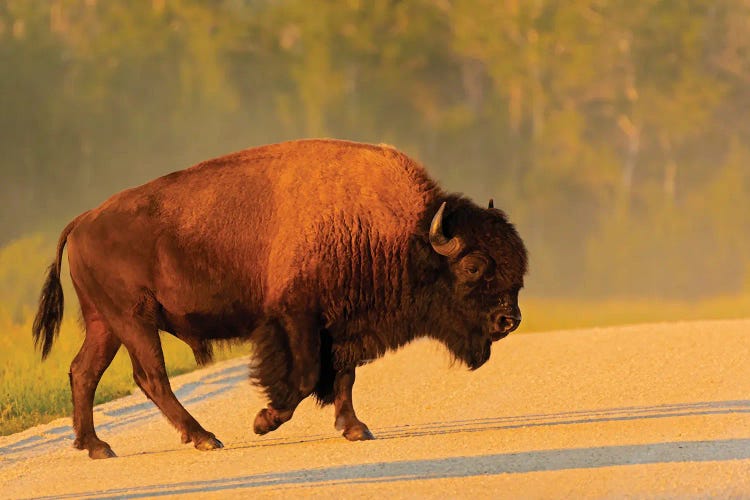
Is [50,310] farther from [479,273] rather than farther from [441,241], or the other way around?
[479,273]

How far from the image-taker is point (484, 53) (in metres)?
44.1

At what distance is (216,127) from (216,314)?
34.4m

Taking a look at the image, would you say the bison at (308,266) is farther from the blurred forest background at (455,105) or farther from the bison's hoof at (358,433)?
the blurred forest background at (455,105)

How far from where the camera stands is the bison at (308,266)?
1012 cm

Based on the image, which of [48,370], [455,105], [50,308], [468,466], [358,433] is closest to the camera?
[468,466]

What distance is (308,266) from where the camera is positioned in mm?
10055

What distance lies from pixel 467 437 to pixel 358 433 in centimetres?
67

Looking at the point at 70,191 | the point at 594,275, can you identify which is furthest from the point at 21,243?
the point at 594,275

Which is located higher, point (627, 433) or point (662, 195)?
point (627, 433)

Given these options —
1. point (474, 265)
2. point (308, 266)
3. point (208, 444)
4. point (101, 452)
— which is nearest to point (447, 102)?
point (474, 265)

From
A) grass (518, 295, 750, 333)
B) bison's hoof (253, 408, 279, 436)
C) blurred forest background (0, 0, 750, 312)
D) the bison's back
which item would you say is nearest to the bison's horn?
the bison's back

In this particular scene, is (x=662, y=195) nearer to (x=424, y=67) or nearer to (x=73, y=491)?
(x=424, y=67)

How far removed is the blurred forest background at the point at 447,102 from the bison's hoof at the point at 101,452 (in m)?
29.6

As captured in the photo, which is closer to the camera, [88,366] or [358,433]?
[358,433]
